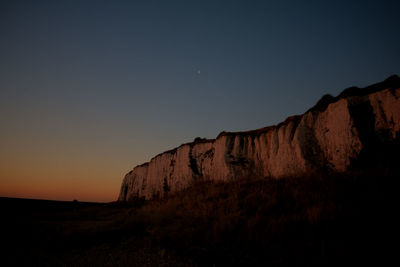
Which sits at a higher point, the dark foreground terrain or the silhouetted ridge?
the silhouetted ridge

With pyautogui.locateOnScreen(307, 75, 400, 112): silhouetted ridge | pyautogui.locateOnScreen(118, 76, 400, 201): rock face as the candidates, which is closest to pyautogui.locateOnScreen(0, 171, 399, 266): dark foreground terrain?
pyautogui.locateOnScreen(118, 76, 400, 201): rock face

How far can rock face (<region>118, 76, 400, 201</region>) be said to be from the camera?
9.87 m

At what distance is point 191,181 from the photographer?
2236 cm

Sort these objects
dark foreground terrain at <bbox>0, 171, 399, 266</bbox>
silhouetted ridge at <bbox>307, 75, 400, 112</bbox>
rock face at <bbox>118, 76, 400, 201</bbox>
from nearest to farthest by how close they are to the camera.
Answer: dark foreground terrain at <bbox>0, 171, 399, 266</bbox> → rock face at <bbox>118, 76, 400, 201</bbox> → silhouetted ridge at <bbox>307, 75, 400, 112</bbox>

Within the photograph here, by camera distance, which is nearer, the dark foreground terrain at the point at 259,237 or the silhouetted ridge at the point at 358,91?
the dark foreground terrain at the point at 259,237

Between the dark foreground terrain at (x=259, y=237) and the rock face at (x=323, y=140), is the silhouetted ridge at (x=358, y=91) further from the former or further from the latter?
the dark foreground terrain at (x=259, y=237)

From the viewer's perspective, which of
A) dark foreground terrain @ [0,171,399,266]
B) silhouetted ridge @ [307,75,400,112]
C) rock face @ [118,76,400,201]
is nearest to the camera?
dark foreground terrain @ [0,171,399,266]

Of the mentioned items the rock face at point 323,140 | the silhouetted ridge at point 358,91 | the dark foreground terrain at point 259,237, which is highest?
the silhouetted ridge at point 358,91

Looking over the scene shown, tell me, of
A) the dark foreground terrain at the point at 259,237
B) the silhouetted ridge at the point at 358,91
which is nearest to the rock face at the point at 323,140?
the silhouetted ridge at the point at 358,91

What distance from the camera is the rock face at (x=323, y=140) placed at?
9867mm

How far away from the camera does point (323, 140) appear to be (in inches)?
472

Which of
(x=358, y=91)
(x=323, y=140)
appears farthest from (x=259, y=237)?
(x=358, y=91)

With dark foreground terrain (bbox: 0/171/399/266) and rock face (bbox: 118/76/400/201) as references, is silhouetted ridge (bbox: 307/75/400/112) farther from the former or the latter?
dark foreground terrain (bbox: 0/171/399/266)

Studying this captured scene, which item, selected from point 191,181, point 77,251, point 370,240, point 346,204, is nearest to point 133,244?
point 77,251
